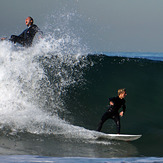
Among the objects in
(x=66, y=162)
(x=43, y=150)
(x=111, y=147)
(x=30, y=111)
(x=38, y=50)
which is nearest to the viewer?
(x=66, y=162)

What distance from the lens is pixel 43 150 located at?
5.22m

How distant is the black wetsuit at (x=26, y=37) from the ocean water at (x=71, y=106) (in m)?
0.46

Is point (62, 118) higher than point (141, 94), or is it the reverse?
point (141, 94)

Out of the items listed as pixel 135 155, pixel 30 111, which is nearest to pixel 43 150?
pixel 135 155

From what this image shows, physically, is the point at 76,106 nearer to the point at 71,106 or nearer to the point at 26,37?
the point at 71,106

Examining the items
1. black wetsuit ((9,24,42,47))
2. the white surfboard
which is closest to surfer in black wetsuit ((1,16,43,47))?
black wetsuit ((9,24,42,47))

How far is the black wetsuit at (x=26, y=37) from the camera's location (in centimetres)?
893

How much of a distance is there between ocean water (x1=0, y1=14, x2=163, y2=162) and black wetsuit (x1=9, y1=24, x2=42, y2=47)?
46 centimetres

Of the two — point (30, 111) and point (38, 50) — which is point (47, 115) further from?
point (38, 50)

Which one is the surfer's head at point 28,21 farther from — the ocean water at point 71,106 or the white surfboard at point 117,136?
the white surfboard at point 117,136

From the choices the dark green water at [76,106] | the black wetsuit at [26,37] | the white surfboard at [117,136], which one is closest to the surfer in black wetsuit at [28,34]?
the black wetsuit at [26,37]

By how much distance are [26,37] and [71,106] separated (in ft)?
8.45

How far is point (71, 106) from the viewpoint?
31.4 ft

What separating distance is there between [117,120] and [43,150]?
220 cm
